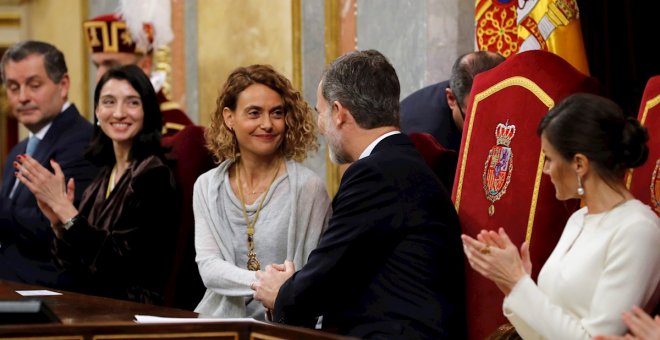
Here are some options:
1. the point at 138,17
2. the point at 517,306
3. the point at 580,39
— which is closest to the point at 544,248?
the point at 517,306

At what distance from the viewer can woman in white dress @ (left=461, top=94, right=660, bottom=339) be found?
3.07 m

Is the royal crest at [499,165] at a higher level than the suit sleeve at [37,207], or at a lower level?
higher

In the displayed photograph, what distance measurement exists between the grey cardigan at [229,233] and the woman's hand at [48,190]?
648mm

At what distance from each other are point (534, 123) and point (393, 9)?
219 centimetres

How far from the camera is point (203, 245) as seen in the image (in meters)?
4.37

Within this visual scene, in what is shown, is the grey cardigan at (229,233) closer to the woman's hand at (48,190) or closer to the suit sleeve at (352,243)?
the suit sleeve at (352,243)

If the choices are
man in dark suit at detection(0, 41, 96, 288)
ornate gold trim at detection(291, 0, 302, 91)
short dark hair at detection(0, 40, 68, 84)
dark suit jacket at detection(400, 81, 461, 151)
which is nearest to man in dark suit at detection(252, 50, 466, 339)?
Answer: dark suit jacket at detection(400, 81, 461, 151)

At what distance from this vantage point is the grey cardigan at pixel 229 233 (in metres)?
4.25

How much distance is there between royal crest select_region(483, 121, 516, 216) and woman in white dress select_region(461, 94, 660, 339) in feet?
1.64

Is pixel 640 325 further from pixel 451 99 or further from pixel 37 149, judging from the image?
pixel 37 149

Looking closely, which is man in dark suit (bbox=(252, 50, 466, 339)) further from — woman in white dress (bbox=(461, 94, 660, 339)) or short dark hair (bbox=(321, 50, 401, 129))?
woman in white dress (bbox=(461, 94, 660, 339))

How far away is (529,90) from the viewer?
149 inches

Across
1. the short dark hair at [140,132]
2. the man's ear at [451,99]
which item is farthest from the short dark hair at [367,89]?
the short dark hair at [140,132]

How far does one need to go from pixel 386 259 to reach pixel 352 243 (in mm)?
115
